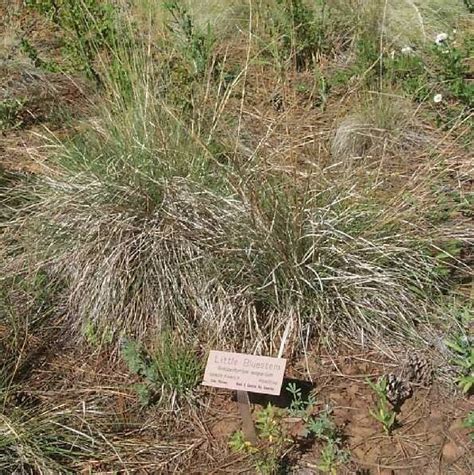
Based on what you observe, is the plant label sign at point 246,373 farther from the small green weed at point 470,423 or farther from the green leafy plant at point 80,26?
the green leafy plant at point 80,26

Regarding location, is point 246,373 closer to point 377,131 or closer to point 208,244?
point 208,244

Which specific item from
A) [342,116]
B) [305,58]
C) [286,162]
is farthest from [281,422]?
[305,58]

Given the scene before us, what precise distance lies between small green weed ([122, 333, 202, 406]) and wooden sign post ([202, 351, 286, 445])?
25 cm

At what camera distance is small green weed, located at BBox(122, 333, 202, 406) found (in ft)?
9.27

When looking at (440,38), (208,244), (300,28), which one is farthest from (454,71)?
(208,244)

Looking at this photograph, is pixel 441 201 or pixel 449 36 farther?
pixel 449 36

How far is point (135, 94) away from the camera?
11.0 feet

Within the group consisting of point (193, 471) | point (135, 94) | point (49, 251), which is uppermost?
point (135, 94)

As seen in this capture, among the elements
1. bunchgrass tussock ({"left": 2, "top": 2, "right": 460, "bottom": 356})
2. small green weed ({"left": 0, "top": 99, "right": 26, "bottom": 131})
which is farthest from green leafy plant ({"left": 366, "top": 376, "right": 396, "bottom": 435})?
small green weed ({"left": 0, "top": 99, "right": 26, "bottom": 131})

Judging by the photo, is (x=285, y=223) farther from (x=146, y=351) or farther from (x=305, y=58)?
(x=305, y=58)

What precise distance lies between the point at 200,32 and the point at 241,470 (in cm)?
258

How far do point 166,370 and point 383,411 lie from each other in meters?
0.70

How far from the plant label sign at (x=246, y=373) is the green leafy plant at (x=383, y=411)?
13.3 inches

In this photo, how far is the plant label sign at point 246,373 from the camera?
2555 millimetres
